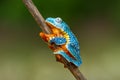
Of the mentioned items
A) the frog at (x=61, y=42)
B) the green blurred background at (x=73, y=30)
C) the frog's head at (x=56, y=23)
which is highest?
the green blurred background at (x=73, y=30)

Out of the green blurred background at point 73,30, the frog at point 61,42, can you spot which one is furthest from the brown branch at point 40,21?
the green blurred background at point 73,30

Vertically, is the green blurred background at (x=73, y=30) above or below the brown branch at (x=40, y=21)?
above

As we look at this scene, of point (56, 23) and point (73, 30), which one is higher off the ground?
point (73, 30)

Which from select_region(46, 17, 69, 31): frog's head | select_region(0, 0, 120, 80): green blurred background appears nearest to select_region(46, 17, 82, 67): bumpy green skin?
select_region(46, 17, 69, 31): frog's head

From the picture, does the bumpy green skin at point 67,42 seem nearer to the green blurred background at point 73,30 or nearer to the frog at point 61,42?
the frog at point 61,42

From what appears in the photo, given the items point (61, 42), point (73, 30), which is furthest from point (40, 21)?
point (73, 30)

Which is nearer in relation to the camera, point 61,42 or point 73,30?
point 61,42

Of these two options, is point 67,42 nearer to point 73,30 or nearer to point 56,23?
point 56,23

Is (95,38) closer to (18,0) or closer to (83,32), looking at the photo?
(83,32)

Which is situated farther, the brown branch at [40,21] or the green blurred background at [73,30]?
the green blurred background at [73,30]

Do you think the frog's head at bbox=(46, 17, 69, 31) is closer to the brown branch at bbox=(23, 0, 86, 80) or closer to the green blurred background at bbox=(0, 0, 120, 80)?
the brown branch at bbox=(23, 0, 86, 80)
